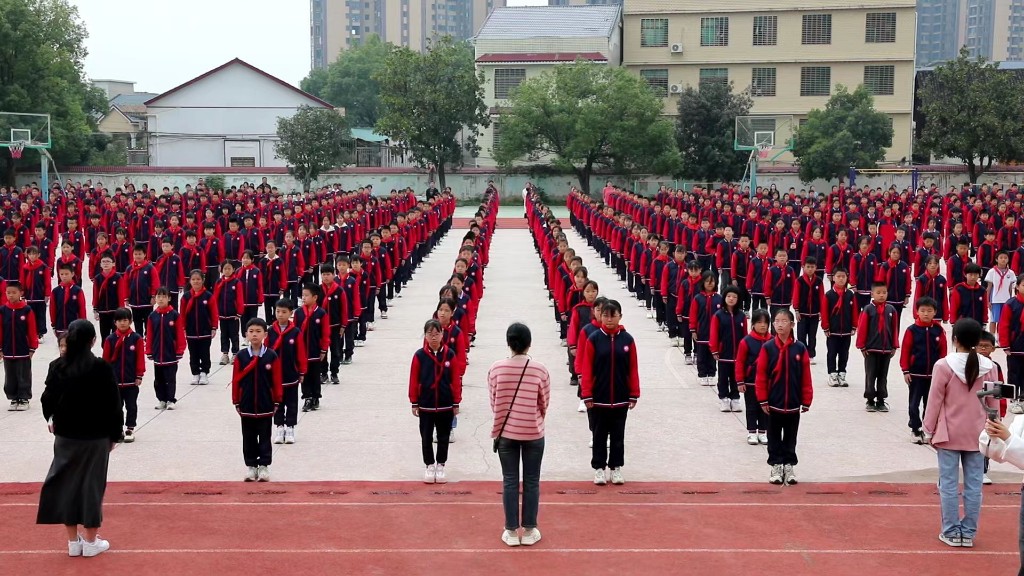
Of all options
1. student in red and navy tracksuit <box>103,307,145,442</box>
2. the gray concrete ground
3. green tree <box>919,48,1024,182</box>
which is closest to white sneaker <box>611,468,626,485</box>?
the gray concrete ground

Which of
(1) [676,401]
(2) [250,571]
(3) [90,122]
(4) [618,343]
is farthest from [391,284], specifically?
(3) [90,122]

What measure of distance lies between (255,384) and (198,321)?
3.82 metres

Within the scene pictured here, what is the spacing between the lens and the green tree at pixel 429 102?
45.4 meters

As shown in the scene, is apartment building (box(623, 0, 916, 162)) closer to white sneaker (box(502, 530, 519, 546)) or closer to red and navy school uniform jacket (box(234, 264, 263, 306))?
red and navy school uniform jacket (box(234, 264, 263, 306))

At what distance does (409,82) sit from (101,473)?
133 ft

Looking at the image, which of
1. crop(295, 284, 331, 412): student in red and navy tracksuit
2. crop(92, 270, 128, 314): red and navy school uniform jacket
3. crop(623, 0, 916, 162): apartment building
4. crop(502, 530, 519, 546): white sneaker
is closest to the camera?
crop(502, 530, 519, 546): white sneaker

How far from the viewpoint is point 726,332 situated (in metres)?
10.5

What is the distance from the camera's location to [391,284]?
1855 centimetres

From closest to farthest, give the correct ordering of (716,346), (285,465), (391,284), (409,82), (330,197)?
(285,465)
(716,346)
(391,284)
(330,197)
(409,82)

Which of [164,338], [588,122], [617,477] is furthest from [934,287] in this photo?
[588,122]

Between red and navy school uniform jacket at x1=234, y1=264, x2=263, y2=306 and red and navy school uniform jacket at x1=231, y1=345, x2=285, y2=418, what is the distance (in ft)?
16.8

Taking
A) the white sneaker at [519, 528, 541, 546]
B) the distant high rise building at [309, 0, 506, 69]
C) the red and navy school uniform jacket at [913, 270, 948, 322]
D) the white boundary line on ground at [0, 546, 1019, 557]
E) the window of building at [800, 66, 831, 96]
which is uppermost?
the distant high rise building at [309, 0, 506, 69]

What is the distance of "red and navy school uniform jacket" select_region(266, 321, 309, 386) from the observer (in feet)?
30.6

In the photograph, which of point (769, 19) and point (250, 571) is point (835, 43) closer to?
point (769, 19)
